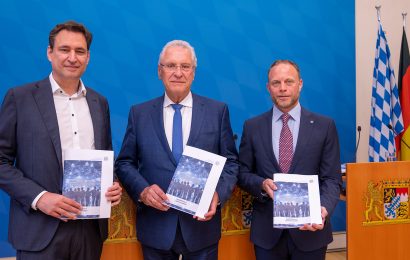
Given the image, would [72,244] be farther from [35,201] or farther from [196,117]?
[196,117]

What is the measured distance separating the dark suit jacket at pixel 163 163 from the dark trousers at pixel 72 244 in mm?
277

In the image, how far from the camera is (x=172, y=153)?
214cm

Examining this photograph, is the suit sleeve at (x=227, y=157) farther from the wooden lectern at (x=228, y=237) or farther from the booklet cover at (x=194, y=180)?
the wooden lectern at (x=228, y=237)

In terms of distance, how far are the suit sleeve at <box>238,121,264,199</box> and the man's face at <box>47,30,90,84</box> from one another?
0.92 meters

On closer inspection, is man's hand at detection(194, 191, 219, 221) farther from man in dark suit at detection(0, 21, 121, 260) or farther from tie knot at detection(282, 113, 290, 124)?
tie knot at detection(282, 113, 290, 124)

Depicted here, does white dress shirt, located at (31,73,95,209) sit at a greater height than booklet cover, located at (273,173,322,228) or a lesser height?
greater

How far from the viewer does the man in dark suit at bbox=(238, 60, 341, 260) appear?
2213 millimetres

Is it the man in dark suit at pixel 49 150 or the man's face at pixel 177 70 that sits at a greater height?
the man's face at pixel 177 70

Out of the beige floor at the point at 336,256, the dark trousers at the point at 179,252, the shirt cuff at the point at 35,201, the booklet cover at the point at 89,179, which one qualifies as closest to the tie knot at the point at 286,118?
the dark trousers at the point at 179,252

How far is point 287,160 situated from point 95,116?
38.5 inches

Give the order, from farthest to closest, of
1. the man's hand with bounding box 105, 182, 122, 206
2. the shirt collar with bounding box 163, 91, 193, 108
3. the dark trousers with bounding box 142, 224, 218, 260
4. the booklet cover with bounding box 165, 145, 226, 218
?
the shirt collar with bounding box 163, 91, 193, 108, the dark trousers with bounding box 142, 224, 218, 260, the booklet cover with bounding box 165, 145, 226, 218, the man's hand with bounding box 105, 182, 122, 206

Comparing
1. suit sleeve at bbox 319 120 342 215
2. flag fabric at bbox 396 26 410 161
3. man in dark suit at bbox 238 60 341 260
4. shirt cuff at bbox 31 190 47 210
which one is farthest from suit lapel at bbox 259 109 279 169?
flag fabric at bbox 396 26 410 161

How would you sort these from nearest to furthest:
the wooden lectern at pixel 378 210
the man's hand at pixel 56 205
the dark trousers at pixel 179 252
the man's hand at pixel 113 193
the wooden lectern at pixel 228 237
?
1. the man's hand at pixel 56 205
2. the man's hand at pixel 113 193
3. the dark trousers at pixel 179 252
4. the wooden lectern at pixel 228 237
5. the wooden lectern at pixel 378 210

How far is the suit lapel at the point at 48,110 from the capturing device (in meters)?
1.86
